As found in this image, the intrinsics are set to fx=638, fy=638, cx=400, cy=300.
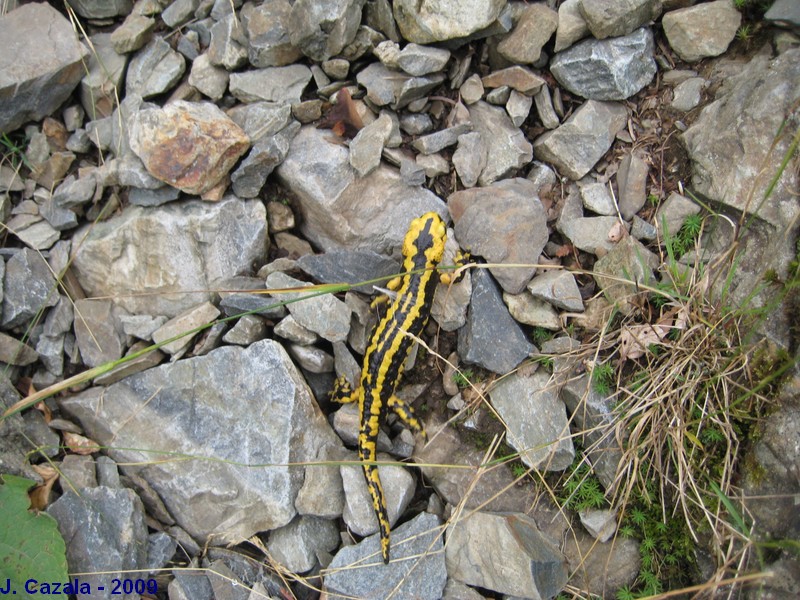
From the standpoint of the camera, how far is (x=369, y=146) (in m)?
4.94

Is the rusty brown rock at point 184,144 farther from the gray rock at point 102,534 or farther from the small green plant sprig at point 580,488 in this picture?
the small green plant sprig at point 580,488

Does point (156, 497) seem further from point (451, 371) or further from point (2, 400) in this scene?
point (451, 371)

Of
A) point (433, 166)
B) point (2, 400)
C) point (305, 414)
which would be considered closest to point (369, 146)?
point (433, 166)

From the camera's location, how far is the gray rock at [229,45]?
5.16 metres

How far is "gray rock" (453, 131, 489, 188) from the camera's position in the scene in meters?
4.95

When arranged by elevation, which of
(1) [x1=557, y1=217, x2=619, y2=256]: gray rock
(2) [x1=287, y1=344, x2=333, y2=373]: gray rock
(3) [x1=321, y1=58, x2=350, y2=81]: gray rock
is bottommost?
(2) [x1=287, y1=344, x2=333, y2=373]: gray rock

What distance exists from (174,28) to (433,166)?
2577 millimetres

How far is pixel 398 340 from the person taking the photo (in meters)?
4.71

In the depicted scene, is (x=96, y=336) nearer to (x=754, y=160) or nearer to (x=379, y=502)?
(x=379, y=502)

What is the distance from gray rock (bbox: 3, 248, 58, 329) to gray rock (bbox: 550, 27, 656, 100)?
417 cm

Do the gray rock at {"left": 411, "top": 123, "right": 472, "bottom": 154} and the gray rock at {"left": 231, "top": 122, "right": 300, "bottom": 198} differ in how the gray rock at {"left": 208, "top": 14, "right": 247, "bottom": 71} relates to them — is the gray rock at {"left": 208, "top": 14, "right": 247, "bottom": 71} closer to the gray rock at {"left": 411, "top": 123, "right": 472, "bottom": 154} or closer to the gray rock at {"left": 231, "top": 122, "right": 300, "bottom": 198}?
the gray rock at {"left": 231, "top": 122, "right": 300, "bottom": 198}

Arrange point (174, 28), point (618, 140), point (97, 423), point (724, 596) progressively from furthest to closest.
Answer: point (174, 28)
point (618, 140)
point (97, 423)
point (724, 596)

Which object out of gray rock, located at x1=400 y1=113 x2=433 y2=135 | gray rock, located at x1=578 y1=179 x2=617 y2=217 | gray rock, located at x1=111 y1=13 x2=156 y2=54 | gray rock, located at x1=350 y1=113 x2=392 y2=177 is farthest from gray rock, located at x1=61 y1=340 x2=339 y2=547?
gray rock, located at x1=111 y1=13 x2=156 y2=54

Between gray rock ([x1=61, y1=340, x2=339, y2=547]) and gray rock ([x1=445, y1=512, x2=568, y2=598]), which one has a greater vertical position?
gray rock ([x1=61, y1=340, x2=339, y2=547])
